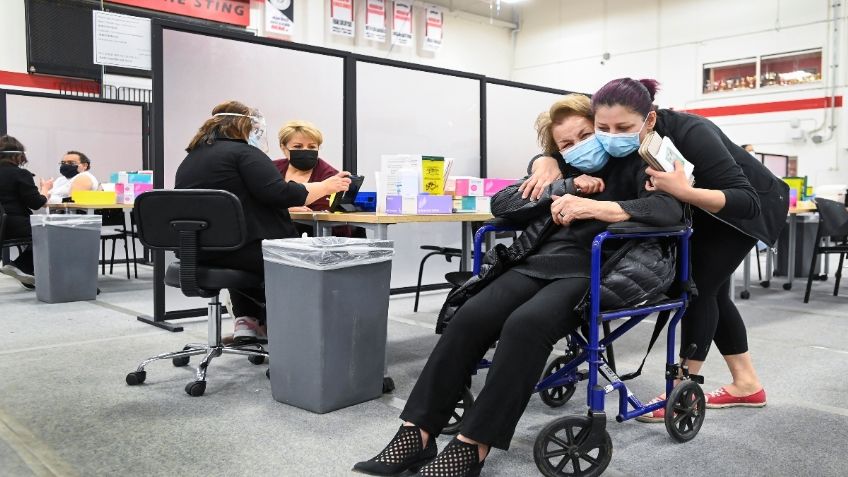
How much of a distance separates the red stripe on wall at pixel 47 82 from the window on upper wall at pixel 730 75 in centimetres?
846

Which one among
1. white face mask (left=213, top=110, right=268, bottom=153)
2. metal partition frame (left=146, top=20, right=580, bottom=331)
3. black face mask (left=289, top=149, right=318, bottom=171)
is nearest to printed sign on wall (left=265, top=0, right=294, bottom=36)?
metal partition frame (left=146, top=20, right=580, bottom=331)

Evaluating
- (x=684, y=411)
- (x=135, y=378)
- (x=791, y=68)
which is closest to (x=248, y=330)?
(x=135, y=378)

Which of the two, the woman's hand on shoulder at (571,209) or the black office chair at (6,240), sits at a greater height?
the woman's hand on shoulder at (571,209)

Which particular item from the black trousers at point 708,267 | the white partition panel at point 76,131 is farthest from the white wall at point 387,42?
the black trousers at point 708,267

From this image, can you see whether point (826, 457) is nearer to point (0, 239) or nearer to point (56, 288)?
point (56, 288)

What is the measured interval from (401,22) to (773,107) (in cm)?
572

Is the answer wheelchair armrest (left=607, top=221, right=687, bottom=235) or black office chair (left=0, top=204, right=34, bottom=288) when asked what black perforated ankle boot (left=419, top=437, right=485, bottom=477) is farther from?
black office chair (left=0, top=204, right=34, bottom=288)

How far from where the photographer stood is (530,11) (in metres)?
12.8

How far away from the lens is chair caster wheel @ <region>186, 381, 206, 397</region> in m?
2.33

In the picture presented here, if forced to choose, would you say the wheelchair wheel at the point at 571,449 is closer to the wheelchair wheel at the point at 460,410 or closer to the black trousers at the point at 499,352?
the black trousers at the point at 499,352

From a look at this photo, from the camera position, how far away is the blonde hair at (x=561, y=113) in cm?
194

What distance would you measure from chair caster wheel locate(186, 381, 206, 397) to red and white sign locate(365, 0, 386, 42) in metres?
9.14

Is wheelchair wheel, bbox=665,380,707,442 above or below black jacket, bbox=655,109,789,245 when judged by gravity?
below

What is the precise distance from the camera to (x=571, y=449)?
159 cm
